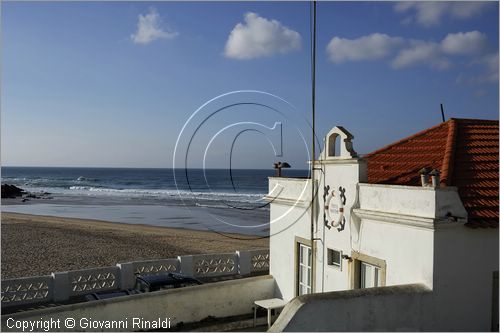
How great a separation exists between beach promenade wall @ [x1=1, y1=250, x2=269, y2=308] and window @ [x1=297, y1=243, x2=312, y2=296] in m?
4.36

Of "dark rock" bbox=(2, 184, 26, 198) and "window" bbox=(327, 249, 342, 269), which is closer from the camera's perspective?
"window" bbox=(327, 249, 342, 269)

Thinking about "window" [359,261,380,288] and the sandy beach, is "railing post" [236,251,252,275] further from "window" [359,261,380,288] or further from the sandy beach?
the sandy beach

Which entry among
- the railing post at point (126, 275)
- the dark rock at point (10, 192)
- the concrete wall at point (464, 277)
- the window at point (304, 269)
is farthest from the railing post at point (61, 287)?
the dark rock at point (10, 192)

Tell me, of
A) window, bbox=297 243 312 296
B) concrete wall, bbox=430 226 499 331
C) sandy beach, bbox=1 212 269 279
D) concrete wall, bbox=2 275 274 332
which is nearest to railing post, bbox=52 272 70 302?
concrete wall, bbox=2 275 274 332

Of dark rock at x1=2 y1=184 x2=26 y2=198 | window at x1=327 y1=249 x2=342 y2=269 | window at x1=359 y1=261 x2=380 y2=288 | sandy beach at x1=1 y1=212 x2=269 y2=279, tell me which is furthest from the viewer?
dark rock at x1=2 y1=184 x2=26 y2=198

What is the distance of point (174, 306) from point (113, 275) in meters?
4.11

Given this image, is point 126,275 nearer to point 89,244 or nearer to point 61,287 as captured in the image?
point 61,287

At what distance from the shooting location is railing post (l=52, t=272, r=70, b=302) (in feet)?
41.1

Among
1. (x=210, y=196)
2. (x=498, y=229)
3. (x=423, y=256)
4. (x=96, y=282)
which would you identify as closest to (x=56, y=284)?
(x=96, y=282)

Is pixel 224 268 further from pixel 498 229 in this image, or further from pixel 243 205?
pixel 243 205

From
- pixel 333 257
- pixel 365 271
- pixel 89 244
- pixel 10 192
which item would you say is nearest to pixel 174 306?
pixel 333 257

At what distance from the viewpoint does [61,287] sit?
41.3 ft

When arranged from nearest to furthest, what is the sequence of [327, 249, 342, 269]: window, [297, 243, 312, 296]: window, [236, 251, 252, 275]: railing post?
[327, 249, 342, 269]: window, [297, 243, 312, 296]: window, [236, 251, 252, 275]: railing post

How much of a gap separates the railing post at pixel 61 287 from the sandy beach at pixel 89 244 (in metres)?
7.48
